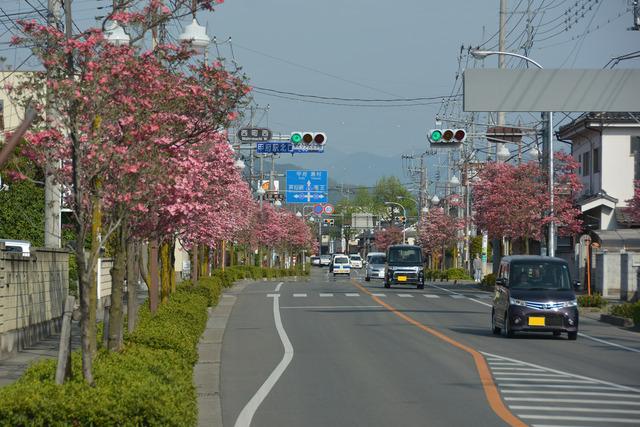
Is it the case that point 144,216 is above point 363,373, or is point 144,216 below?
above

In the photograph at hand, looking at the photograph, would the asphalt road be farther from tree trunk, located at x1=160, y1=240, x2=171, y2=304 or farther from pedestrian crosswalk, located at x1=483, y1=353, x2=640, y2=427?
tree trunk, located at x1=160, y1=240, x2=171, y2=304

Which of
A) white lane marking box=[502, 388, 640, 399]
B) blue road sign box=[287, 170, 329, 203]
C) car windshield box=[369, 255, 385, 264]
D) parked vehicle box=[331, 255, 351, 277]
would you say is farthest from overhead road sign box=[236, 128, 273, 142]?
parked vehicle box=[331, 255, 351, 277]

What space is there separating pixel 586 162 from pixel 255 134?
71.3 ft

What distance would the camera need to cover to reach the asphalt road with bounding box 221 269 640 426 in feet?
44.4

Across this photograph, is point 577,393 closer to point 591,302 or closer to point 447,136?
point 591,302

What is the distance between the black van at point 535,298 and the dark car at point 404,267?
29941mm

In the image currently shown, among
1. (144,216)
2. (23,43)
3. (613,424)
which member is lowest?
(613,424)

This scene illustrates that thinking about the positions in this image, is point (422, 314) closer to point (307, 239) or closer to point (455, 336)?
point (455, 336)

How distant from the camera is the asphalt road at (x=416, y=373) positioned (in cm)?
1354

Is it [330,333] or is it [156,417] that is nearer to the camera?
[156,417]

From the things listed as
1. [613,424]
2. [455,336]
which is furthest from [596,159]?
[613,424]

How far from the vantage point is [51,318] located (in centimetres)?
2589

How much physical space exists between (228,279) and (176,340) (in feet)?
124

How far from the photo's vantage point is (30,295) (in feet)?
76.6
